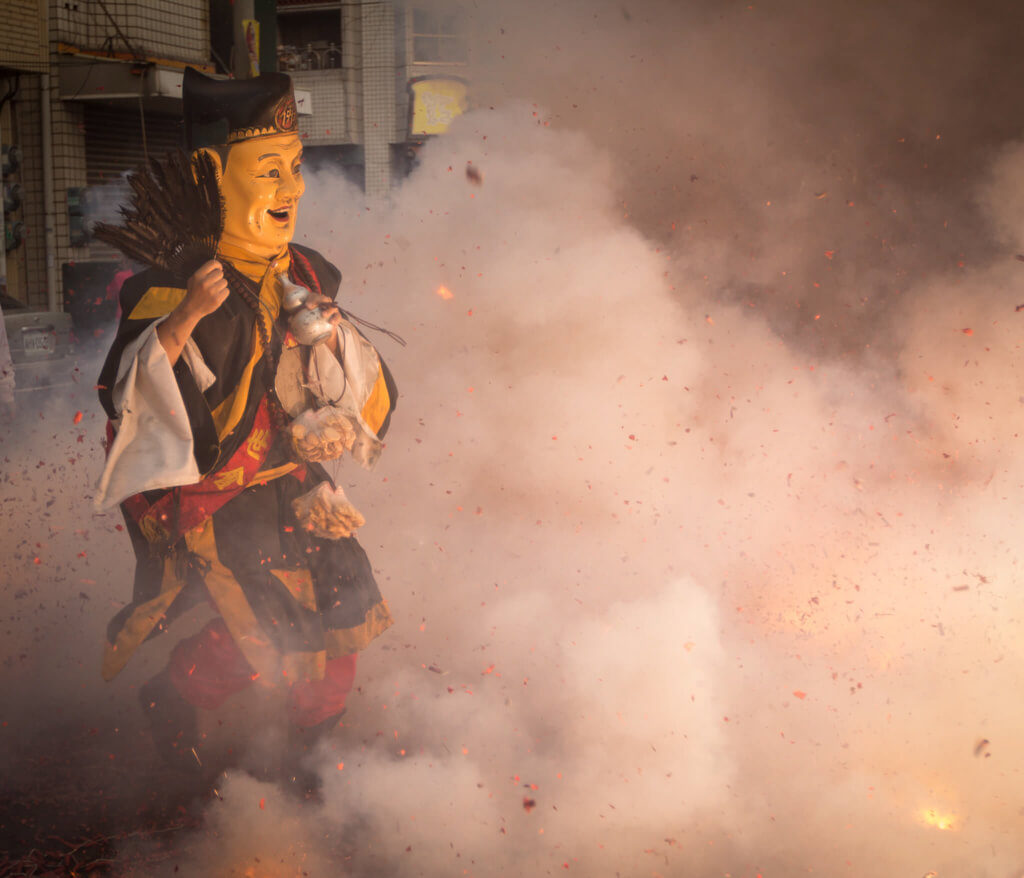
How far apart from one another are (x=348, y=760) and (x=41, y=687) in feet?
3.84

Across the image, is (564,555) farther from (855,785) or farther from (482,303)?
(855,785)

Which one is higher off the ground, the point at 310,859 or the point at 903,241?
the point at 903,241

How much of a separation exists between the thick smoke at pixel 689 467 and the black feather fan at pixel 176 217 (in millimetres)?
433

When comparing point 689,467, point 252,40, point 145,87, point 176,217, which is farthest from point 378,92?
point 689,467

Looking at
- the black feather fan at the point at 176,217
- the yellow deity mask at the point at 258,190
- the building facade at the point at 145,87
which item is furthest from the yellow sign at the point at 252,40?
the black feather fan at the point at 176,217

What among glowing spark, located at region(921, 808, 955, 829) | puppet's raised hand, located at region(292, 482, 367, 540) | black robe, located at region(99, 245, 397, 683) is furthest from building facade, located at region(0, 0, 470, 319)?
glowing spark, located at region(921, 808, 955, 829)

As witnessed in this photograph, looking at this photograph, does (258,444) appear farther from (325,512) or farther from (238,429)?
(325,512)

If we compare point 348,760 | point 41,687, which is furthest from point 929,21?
point 41,687

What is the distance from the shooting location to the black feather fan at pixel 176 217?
3.05 meters

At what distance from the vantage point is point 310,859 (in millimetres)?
3449

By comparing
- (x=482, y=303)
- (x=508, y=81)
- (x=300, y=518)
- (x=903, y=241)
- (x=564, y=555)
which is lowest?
(x=564, y=555)

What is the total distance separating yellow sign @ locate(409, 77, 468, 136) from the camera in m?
3.48

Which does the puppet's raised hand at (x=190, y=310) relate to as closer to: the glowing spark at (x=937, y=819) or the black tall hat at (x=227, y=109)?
the black tall hat at (x=227, y=109)

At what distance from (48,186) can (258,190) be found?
98 centimetres
